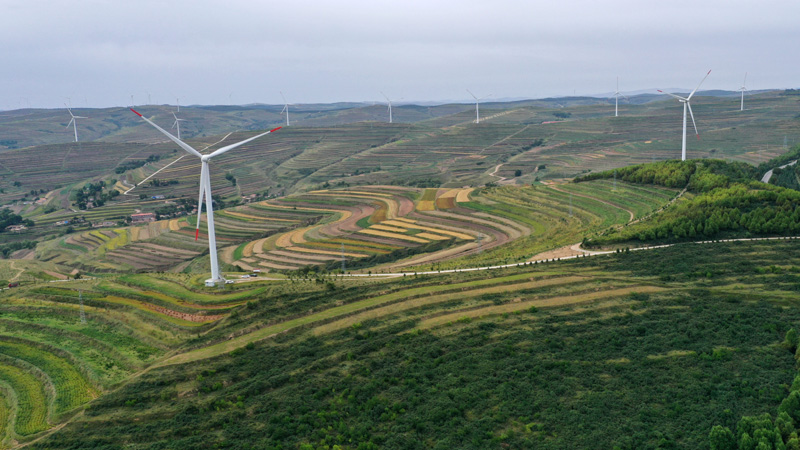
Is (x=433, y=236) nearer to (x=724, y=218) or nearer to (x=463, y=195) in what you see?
(x=463, y=195)

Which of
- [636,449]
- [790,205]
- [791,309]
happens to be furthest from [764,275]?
[636,449]

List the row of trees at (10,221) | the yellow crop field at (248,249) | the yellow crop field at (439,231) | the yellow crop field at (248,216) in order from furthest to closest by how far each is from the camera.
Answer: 1. the row of trees at (10,221)
2. the yellow crop field at (248,216)
3. the yellow crop field at (248,249)
4. the yellow crop field at (439,231)

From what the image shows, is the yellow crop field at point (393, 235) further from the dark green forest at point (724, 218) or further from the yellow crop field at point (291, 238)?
the dark green forest at point (724, 218)

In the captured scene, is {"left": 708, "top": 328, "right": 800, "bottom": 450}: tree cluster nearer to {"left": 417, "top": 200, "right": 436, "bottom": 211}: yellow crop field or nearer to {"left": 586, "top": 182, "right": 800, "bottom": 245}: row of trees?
{"left": 586, "top": 182, "right": 800, "bottom": 245}: row of trees

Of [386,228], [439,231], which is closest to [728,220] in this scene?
[439,231]

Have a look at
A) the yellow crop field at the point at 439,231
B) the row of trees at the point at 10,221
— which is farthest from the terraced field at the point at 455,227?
the row of trees at the point at 10,221

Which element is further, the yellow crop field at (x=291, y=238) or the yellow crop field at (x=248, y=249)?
the yellow crop field at (x=291, y=238)

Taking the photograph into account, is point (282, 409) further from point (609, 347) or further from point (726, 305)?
point (726, 305)
